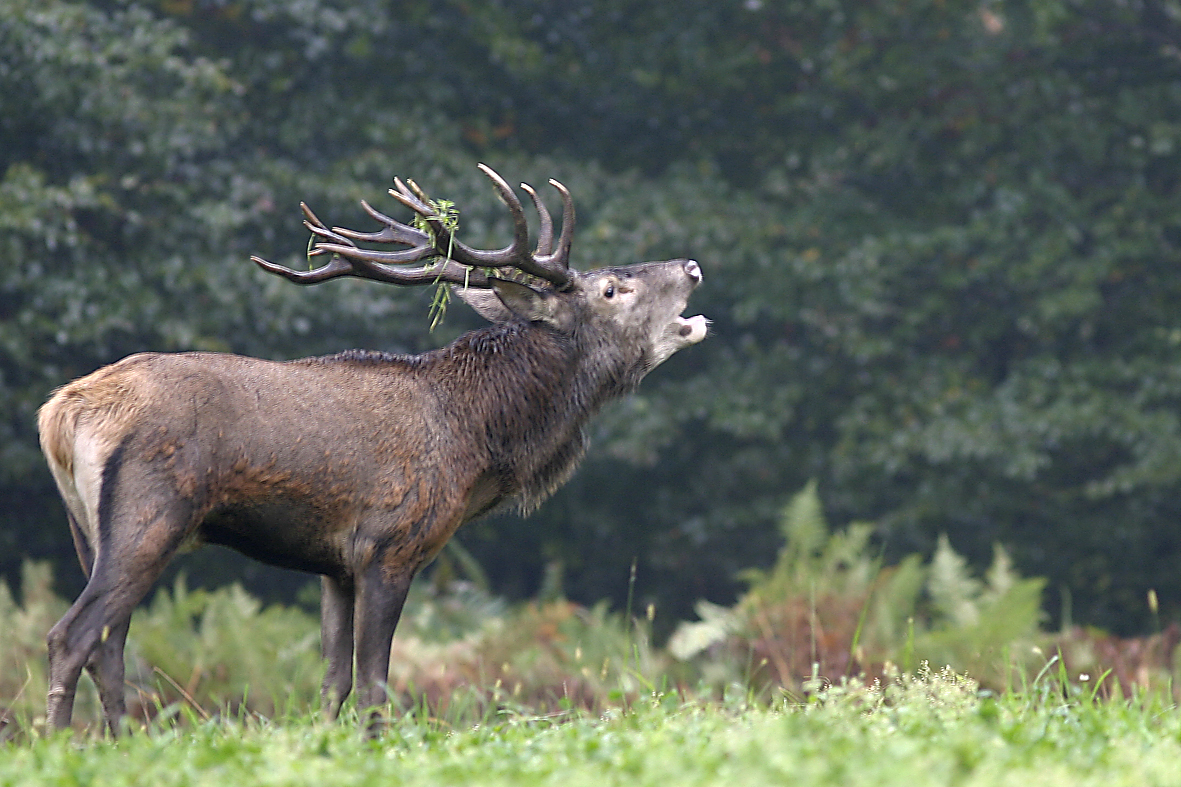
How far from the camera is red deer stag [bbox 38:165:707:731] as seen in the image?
4.97 meters

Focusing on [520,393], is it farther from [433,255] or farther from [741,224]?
[741,224]

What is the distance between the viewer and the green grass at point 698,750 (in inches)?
139

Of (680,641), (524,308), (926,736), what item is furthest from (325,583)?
(680,641)

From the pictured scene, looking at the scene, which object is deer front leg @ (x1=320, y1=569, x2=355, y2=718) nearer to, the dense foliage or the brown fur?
the brown fur

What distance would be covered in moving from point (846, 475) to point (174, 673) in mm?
7916

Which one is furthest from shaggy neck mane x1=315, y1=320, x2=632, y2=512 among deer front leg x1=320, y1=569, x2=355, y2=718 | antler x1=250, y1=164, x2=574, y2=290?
deer front leg x1=320, y1=569, x2=355, y2=718

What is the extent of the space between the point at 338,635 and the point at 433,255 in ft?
5.79

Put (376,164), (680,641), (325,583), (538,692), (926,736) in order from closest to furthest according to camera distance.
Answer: (926,736), (325,583), (538,692), (680,641), (376,164)

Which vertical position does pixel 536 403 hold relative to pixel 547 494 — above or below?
above

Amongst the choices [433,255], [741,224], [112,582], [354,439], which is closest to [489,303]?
[433,255]

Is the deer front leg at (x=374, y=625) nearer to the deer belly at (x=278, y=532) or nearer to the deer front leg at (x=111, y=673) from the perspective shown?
the deer belly at (x=278, y=532)

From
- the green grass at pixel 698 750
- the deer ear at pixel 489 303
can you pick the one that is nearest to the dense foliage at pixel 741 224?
the deer ear at pixel 489 303

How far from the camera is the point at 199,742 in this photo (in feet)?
14.7

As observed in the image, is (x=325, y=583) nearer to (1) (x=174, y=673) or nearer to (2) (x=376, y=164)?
(1) (x=174, y=673)
